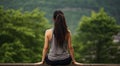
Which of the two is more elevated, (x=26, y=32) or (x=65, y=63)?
(x=65, y=63)

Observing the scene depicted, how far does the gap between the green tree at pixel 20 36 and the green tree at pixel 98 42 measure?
451 centimetres

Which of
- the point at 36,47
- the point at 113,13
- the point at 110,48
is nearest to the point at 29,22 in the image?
the point at 36,47

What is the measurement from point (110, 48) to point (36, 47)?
25.9 ft

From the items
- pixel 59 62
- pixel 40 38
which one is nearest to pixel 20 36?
pixel 40 38

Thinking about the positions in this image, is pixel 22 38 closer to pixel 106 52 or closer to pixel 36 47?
pixel 36 47

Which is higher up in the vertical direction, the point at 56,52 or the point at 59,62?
the point at 56,52

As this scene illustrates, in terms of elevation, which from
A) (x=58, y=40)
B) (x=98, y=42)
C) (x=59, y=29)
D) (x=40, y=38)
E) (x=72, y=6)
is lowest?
(x=72, y=6)

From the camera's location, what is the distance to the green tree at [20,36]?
29.8m

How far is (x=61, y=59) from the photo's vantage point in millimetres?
4148

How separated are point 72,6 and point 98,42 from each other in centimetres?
10970

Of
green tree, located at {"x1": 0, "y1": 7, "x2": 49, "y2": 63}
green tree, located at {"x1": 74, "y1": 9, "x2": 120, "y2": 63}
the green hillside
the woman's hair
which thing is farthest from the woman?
the green hillside

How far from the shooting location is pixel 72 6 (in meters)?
145

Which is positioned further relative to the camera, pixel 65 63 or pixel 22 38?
pixel 22 38

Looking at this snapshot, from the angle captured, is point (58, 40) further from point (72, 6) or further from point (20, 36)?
point (72, 6)
